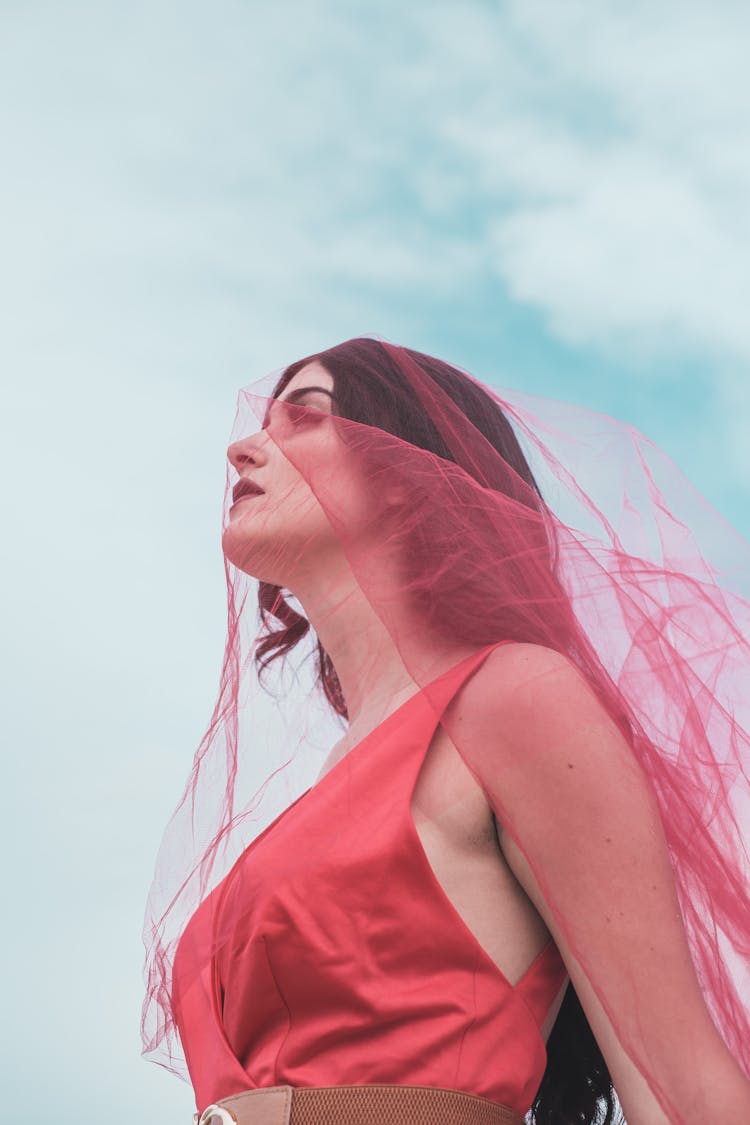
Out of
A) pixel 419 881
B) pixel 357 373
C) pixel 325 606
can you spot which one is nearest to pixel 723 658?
pixel 419 881

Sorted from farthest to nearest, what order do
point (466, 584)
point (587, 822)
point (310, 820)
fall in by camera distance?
1. point (466, 584)
2. point (310, 820)
3. point (587, 822)

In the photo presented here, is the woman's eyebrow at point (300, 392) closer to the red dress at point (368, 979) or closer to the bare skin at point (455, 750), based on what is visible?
the bare skin at point (455, 750)

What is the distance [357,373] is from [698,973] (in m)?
1.14

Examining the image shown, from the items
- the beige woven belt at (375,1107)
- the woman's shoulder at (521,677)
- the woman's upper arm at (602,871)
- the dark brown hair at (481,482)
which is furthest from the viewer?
the dark brown hair at (481,482)

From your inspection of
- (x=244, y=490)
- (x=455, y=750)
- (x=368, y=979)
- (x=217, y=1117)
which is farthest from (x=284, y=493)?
(x=217, y=1117)

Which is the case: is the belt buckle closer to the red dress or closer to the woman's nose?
the red dress

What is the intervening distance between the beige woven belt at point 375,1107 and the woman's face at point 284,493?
2.79 ft

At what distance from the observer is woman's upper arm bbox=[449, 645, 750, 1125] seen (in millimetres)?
1627

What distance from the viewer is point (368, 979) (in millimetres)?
1770

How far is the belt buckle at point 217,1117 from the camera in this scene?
1.81m

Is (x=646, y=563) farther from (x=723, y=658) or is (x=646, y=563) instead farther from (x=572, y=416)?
(x=572, y=416)

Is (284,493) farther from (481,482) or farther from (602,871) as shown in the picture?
(602,871)

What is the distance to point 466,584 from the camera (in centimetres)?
206

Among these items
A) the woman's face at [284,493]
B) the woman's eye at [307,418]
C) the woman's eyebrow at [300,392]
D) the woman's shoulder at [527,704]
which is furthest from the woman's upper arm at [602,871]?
the woman's eyebrow at [300,392]
